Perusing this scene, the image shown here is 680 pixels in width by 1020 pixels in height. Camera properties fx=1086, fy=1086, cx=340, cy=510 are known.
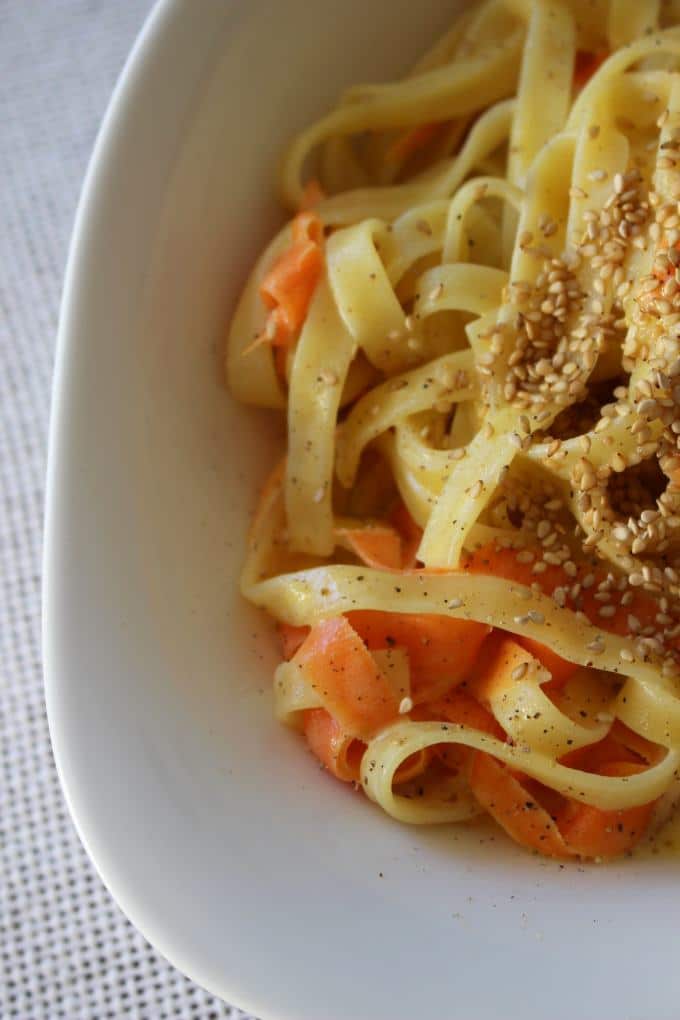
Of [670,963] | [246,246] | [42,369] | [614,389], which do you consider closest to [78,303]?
[246,246]

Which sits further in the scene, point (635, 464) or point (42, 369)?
point (42, 369)

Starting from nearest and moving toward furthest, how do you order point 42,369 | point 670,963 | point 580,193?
point 670,963
point 580,193
point 42,369

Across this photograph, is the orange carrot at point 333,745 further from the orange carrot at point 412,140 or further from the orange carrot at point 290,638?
the orange carrot at point 412,140

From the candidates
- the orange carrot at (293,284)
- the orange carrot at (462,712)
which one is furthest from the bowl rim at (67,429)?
the orange carrot at (462,712)

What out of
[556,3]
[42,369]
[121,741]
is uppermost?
[556,3]

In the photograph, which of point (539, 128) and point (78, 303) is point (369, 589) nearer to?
point (78, 303)

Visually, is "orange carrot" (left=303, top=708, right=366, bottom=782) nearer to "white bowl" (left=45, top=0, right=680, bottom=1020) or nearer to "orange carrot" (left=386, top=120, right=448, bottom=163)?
"white bowl" (left=45, top=0, right=680, bottom=1020)

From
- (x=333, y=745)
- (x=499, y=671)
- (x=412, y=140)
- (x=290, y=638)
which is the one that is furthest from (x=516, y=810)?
(x=412, y=140)

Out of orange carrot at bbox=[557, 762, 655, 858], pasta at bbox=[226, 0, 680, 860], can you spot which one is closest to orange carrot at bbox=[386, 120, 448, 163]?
pasta at bbox=[226, 0, 680, 860]

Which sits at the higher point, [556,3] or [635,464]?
[556,3]
